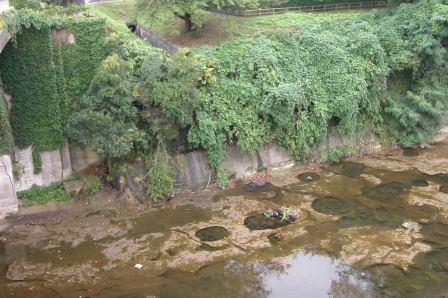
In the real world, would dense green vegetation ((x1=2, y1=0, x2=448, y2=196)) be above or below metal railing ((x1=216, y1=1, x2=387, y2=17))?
below

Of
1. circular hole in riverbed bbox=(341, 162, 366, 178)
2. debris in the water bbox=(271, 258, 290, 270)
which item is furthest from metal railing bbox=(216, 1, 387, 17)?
debris in the water bbox=(271, 258, 290, 270)

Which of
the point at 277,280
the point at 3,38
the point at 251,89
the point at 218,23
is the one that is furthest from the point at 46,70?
the point at 277,280

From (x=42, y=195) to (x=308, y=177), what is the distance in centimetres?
1169

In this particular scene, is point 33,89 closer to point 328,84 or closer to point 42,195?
point 42,195

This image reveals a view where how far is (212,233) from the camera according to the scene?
17734 millimetres

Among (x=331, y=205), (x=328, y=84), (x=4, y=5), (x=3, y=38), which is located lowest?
(x=331, y=205)

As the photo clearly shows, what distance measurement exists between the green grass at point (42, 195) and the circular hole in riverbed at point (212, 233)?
6.07 metres

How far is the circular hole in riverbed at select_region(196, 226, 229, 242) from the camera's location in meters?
17.4

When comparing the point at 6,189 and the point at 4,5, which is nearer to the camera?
the point at 4,5

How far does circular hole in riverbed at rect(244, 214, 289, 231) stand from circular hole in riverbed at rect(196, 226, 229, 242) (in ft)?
3.30

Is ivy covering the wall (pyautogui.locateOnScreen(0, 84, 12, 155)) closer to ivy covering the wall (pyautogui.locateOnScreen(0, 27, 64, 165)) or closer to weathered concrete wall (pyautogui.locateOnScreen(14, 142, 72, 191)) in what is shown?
ivy covering the wall (pyautogui.locateOnScreen(0, 27, 64, 165))

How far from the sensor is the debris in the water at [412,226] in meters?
17.7

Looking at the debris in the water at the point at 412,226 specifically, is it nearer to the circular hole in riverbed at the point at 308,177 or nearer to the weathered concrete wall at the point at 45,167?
the circular hole in riverbed at the point at 308,177

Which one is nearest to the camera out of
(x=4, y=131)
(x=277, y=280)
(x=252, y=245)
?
(x=277, y=280)
